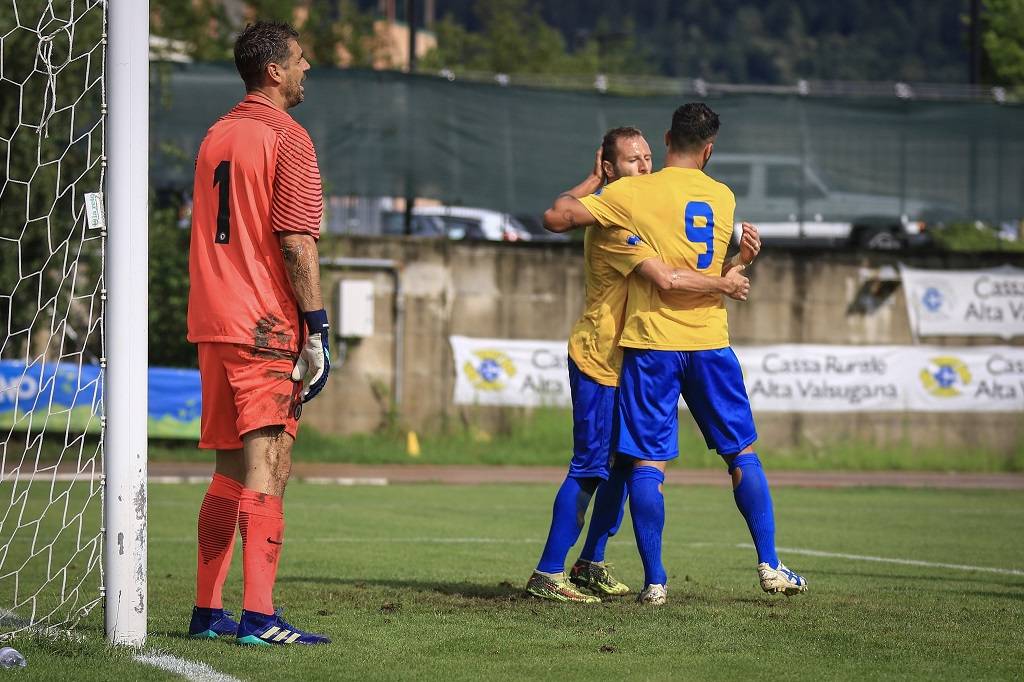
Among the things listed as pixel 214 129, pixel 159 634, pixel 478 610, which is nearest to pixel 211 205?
pixel 214 129

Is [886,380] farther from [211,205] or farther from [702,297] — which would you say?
[211,205]

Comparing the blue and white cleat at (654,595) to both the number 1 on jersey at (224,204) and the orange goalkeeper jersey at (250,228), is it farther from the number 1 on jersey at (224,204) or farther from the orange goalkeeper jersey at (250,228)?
the number 1 on jersey at (224,204)

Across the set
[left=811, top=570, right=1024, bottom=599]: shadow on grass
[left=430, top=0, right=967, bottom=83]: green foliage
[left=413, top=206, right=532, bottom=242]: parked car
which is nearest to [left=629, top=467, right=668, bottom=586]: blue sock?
[left=811, top=570, right=1024, bottom=599]: shadow on grass

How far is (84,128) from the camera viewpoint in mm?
18750

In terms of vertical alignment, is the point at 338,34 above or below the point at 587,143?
above

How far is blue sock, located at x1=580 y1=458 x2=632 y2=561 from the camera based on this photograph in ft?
23.8

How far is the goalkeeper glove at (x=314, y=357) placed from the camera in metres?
5.59

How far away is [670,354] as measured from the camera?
681 cm

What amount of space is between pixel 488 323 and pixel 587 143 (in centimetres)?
315

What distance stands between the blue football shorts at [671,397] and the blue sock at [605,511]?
15.3 inches

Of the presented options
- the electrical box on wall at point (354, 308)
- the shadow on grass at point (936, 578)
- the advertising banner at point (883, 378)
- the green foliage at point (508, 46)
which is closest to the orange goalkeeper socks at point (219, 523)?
the shadow on grass at point (936, 578)

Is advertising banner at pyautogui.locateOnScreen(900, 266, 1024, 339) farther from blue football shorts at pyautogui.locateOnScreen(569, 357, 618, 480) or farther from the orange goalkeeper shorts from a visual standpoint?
the orange goalkeeper shorts

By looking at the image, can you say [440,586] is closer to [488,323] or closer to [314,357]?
[314,357]

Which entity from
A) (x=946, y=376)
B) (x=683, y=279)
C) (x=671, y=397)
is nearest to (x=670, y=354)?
(x=671, y=397)
